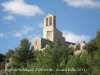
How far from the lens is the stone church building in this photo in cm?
6259

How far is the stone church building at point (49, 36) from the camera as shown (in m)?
62.6

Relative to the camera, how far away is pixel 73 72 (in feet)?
94.7

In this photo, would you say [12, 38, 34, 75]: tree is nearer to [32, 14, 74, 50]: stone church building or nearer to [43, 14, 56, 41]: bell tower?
[32, 14, 74, 50]: stone church building

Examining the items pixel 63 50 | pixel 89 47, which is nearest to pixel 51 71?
pixel 89 47

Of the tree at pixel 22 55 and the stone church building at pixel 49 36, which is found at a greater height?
the stone church building at pixel 49 36

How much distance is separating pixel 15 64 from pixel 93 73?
42.5 feet

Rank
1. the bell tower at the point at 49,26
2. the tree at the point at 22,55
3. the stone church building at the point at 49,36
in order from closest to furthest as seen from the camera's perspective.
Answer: the tree at the point at 22,55 < the stone church building at the point at 49,36 < the bell tower at the point at 49,26

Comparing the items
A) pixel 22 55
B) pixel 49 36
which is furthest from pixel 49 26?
pixel 22 55

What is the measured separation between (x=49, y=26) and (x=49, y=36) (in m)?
3.86

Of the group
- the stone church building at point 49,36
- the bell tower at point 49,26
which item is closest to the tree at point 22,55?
the stone church building at point 49,36

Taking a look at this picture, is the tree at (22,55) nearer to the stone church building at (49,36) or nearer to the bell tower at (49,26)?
the stone church building at (49,36)

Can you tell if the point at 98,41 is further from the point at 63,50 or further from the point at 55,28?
the point at 55,28

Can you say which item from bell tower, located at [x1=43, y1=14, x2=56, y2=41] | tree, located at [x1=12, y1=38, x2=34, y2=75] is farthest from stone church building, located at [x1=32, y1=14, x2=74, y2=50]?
tree, located at [x1=12, y1=38, x2=34, y2=75]

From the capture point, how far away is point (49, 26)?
69.6 m
